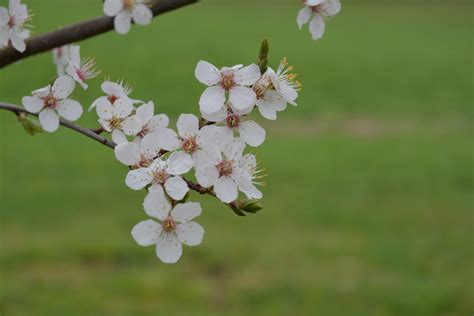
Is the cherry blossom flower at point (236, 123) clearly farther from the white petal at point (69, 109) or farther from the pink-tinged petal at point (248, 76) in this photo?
the white petal at point (69, 109)

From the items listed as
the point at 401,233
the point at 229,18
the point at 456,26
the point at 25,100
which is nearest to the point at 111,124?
the point at 25,100

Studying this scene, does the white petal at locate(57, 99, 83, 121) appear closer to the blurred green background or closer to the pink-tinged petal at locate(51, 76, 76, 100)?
the pink-tinged petal at locate(51, 76, 76, 100)

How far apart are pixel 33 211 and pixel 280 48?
25.5 feet

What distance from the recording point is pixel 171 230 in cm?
105

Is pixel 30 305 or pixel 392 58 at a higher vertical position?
pixel 392 58

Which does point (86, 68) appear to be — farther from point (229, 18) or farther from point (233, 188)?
point (229, 18)

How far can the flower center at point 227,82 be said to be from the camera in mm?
1040

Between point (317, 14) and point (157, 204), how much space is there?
0.60 m

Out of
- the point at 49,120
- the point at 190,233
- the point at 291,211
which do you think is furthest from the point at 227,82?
the point at 291,211

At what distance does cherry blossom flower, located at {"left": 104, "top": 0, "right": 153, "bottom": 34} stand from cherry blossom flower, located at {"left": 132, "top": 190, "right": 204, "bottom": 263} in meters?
0.39

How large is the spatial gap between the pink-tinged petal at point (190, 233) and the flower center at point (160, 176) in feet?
0.25

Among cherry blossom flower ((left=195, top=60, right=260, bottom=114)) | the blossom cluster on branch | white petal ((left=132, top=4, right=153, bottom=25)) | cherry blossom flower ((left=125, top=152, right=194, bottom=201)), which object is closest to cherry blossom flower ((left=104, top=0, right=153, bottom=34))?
white petal ((left=132, top=4, right=153, bottom=25))

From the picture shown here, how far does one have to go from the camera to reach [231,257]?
15.2 ft

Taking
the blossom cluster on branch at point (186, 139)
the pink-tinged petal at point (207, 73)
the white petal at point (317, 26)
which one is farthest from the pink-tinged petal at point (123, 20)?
the white petal at point (317, 26)
